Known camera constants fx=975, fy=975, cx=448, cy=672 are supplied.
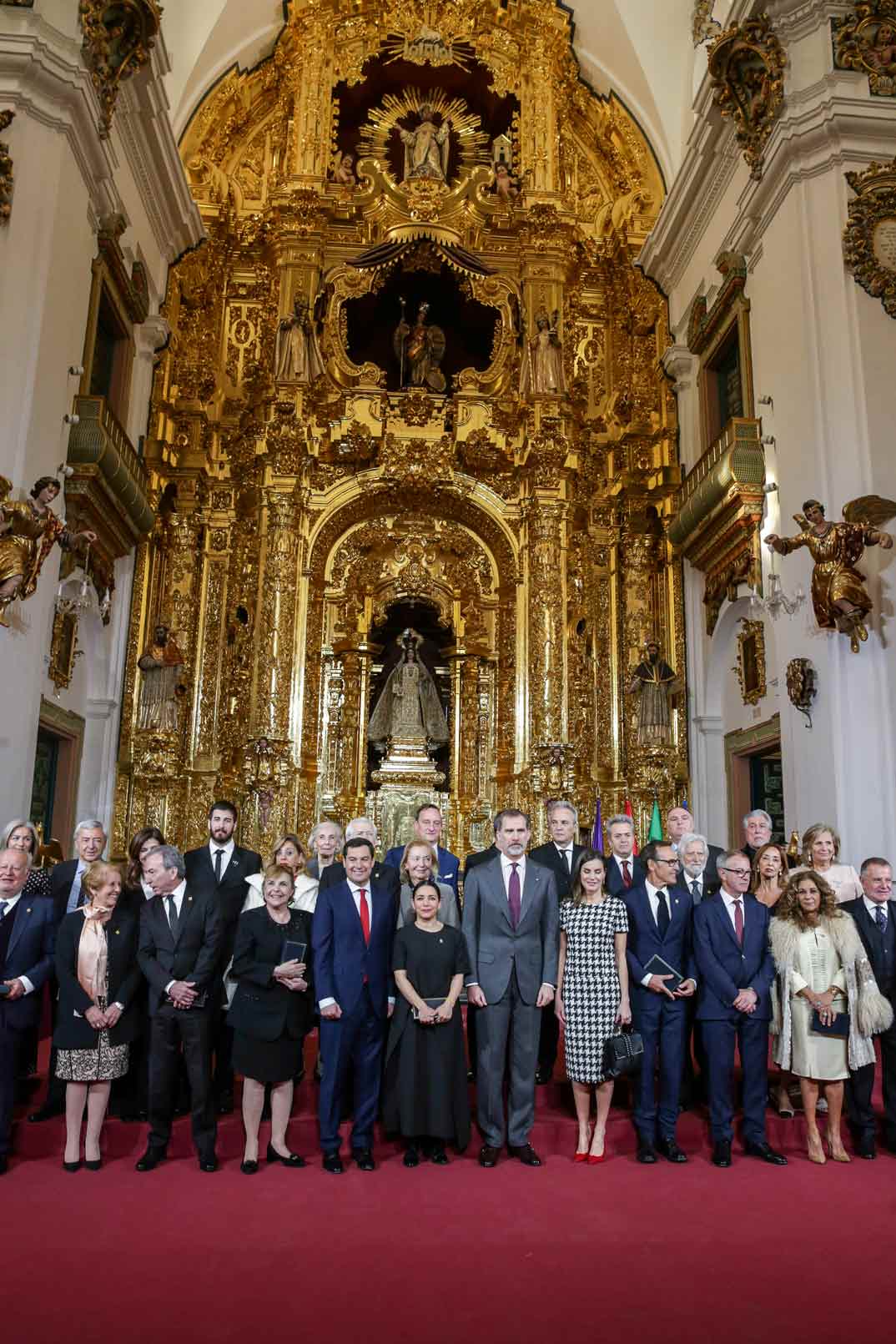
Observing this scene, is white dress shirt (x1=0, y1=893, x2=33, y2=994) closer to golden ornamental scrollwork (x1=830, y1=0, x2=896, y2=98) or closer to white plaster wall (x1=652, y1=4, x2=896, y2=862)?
white plaster wall (x1=652, y1=4, x2=896, y2=862)

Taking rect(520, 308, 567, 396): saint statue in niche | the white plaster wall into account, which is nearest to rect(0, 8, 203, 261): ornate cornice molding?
rect(520, 308, 567, 396): saint statue in niche

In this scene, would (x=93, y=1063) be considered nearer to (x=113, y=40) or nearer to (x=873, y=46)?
(x=113, y=40)

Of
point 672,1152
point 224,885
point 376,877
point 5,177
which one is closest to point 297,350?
point 5,177

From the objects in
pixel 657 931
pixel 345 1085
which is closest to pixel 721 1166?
pixel 657 931

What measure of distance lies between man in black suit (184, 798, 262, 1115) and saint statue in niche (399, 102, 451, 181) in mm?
12883

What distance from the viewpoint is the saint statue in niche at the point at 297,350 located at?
1431cm

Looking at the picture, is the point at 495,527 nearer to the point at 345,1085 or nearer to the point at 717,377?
the point at 717,377

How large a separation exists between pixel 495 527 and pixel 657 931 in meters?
9.99

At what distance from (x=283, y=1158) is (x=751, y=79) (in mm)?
11406

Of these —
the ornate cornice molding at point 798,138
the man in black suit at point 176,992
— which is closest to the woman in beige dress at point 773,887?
the man in black suit at point 176,992

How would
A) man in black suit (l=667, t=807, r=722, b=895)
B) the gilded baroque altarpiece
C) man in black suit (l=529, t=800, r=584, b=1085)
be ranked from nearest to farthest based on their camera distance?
man in black suit (l=529, t=800, r=584, b=1085) → man in black suit (l=667, t=807, r=722, b=895) → the gilded baroque altarpiece

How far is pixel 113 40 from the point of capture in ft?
34.1

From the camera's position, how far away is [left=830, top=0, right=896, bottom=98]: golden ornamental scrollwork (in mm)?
9977

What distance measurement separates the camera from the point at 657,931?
17.7ft
